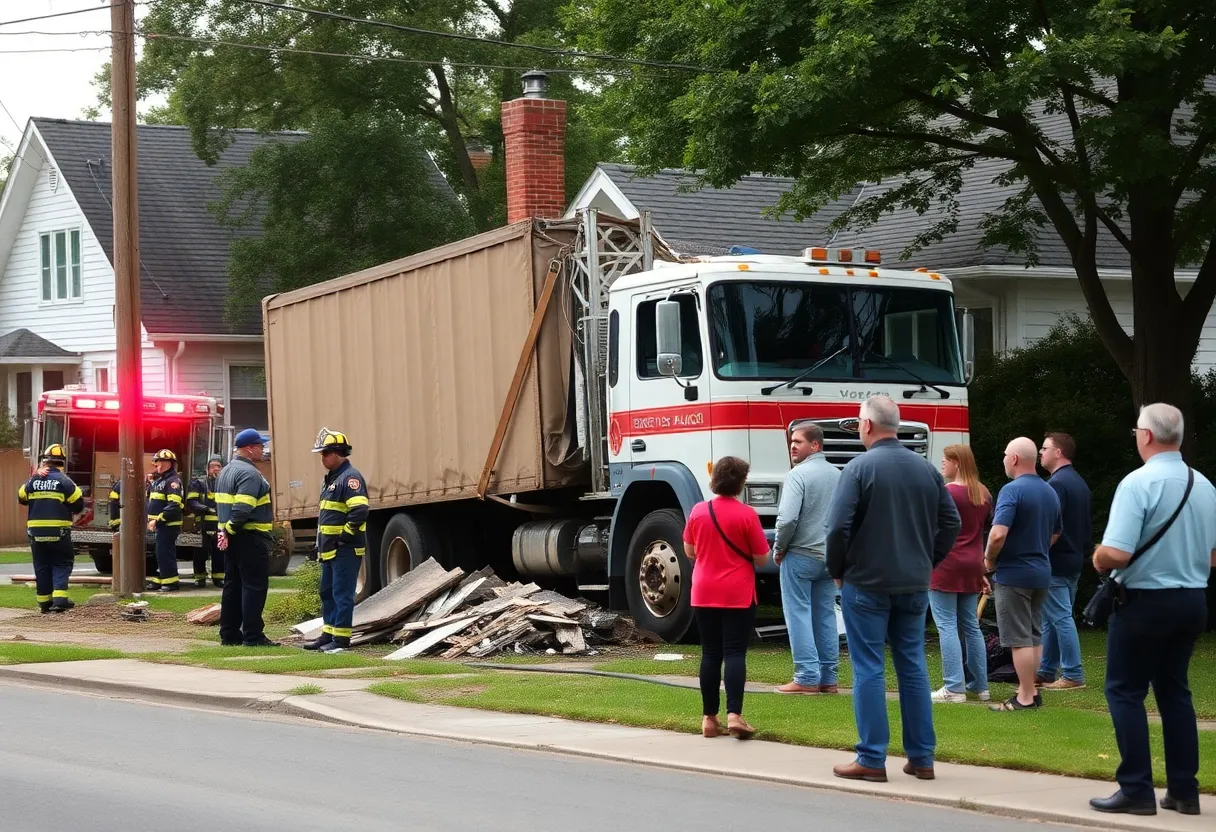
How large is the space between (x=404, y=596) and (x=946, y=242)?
10929mm

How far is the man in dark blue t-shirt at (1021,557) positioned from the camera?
11414mm

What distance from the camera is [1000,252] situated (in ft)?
77.0

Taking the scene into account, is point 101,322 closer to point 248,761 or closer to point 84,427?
point 84,427

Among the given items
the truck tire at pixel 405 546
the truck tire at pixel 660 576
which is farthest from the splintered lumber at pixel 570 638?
the truck tire at pixel 405 546

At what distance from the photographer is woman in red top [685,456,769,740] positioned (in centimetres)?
1041

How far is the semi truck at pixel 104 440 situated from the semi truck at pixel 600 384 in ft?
26.1

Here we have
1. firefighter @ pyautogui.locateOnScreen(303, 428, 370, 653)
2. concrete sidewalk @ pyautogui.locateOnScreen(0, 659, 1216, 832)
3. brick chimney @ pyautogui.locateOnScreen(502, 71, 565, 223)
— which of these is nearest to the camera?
concrete sidewalk @ pyautogui.locateOnScreen(0, 659, 1216, 832)

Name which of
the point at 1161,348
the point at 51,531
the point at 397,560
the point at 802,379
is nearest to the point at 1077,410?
the point at 1161,348

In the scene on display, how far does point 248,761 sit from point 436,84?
27.8 meters

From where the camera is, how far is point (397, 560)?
772 inches

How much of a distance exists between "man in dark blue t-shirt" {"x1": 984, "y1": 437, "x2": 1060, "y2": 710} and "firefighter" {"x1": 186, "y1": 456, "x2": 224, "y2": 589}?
15694mm

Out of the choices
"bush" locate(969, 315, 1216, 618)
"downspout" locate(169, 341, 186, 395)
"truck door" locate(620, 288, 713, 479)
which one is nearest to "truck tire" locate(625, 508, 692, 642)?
"truck door" locate(620, 288, 713, 479)

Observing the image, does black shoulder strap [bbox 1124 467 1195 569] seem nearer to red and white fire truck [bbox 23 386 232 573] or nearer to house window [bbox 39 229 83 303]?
red and white fire truck [bbox 23 386 232 573]

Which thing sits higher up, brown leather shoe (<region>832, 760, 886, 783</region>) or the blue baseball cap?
the blue baseball cap
